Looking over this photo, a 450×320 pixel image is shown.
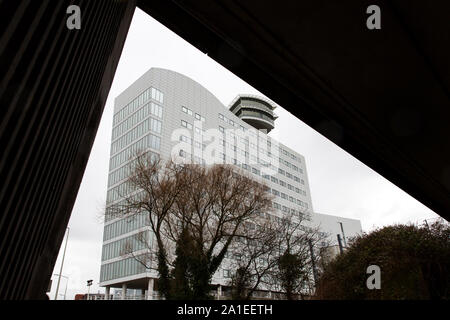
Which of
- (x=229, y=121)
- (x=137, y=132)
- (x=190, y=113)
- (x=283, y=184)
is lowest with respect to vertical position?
(x=137, y=132)

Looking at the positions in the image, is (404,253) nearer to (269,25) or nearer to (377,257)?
(377,257)

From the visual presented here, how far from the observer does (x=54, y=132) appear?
1.48 metres

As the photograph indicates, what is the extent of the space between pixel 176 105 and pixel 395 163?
38.5m

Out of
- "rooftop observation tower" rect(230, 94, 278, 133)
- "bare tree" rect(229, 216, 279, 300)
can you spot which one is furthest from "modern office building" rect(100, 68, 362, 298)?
"bare tree" rect(229, 216, 279, 300)

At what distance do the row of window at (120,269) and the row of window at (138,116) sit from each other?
16.7m

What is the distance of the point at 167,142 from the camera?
37.5 meters

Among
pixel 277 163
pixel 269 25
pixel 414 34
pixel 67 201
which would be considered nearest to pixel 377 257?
pixel 414 34

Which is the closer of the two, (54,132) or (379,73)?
(54,132)

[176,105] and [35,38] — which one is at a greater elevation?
[176,105]

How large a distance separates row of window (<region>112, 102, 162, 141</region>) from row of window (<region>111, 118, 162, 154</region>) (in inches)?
33.7

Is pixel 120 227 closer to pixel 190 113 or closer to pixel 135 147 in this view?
pixel 135 147

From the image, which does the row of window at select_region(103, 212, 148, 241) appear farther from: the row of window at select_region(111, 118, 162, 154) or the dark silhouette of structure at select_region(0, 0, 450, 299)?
the dark silhouette of structure at select_region(0, 0, 450, 299)

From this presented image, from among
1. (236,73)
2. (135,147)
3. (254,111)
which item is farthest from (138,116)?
(254,111)

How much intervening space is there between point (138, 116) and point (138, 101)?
2552 millimetres
